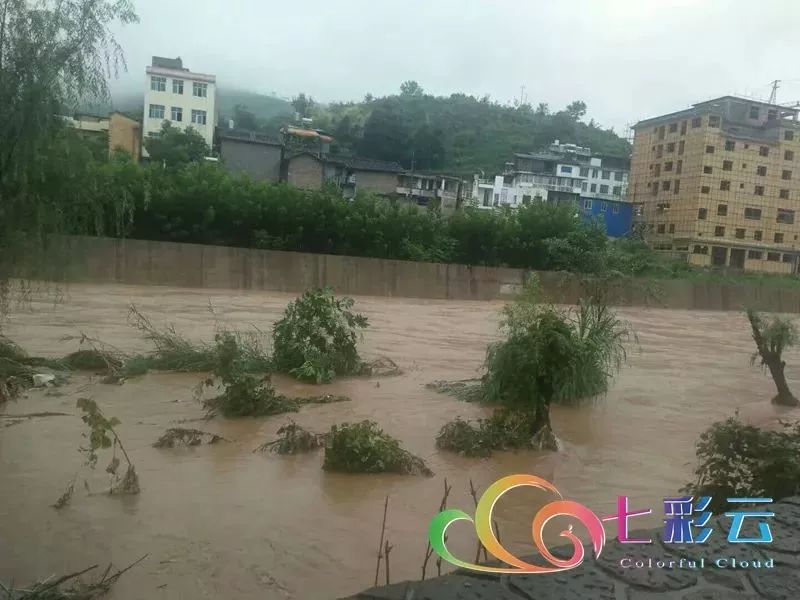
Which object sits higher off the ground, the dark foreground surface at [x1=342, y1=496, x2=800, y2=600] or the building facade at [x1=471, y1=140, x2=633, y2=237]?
the building facade at [x1=471, y1=140, x2=633, y2=237]

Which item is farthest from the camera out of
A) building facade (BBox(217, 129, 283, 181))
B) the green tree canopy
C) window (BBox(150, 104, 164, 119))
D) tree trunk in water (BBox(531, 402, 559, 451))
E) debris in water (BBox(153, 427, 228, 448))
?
window (BBox(150, 104, 164, 119))

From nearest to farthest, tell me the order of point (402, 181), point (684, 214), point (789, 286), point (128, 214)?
point (128, 214) < point (684, 214) < point (789, 286) < point (402, 181)

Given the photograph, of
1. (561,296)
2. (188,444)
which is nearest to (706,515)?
(188,444)

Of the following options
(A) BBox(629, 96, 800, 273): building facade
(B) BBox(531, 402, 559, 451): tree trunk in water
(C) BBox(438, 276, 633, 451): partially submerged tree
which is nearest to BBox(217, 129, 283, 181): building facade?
(A) BBox(629, 96, 800, 273): building facade

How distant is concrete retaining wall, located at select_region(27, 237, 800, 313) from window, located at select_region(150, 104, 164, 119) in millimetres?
32627

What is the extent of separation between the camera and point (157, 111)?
58406mm

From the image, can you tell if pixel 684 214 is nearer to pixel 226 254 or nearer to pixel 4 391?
pixel 226 254

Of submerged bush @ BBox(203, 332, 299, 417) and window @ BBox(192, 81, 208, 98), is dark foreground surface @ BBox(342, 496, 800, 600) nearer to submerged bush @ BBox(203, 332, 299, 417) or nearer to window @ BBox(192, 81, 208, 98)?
submerged bush @ BBox(203, 332, 299, 417)

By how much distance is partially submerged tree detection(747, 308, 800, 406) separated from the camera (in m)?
10.2

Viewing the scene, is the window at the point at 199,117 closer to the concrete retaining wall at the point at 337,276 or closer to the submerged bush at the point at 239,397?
the concrete retaining wall at the point at 337,276

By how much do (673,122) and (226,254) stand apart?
18.7 metres

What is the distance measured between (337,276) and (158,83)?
34765 millimetres

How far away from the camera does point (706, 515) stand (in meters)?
4.10

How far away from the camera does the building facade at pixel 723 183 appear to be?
22547 millimetres
